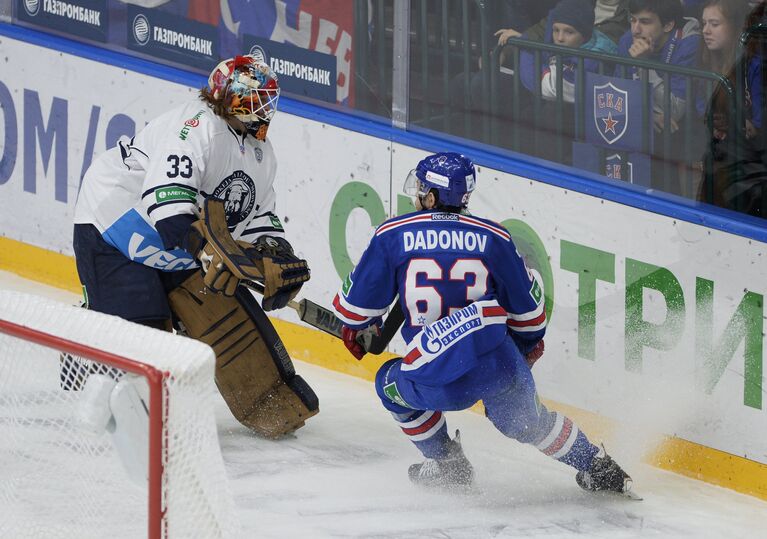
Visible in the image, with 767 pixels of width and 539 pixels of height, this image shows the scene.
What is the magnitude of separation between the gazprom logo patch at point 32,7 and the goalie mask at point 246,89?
2.20 m

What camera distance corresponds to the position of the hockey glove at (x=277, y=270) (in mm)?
4309

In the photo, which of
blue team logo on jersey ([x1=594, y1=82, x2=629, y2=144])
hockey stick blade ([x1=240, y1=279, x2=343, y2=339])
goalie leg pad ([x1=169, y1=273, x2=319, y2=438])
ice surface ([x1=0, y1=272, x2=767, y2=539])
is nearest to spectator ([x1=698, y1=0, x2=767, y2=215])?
blue team logo on jersey ([x1=594, y1=82, x2=629, y2=144])

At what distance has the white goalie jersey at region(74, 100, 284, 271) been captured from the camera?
13.9 feet

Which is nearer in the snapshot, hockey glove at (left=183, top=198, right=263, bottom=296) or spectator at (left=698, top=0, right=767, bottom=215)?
hockey glove at (left=183, top=198, right=263, bottom=296)

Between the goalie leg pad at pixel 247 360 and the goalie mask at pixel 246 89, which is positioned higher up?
the goalie mask at pixel 246 89

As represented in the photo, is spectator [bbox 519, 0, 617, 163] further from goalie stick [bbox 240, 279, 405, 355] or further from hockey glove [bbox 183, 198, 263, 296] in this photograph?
hockey glove [bbox 183, 198, 263, 296]

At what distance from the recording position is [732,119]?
4.42 m

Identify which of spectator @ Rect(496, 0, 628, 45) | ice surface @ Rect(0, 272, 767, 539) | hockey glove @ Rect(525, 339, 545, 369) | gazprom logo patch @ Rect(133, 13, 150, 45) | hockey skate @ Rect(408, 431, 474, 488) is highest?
spectator @ Rect(496, 0, 628, 45)

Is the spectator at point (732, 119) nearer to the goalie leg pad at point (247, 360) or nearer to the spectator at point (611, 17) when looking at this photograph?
the spectator at point (611, 17)

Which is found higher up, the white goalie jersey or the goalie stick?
the white goalie jersey

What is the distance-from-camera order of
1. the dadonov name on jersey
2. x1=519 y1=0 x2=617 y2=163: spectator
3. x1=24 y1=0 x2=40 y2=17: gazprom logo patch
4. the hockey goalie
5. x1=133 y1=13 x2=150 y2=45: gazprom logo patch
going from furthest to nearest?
x1=24 y1=0 x2=40 y2=17: gazprom logo patch < x1=133 y1=13 x2=150 y2=45: gazprom logo patch < x1=519 y1=0 x2=617 y2=163: spectator < the hockey goalie < the dadonov name on jersey

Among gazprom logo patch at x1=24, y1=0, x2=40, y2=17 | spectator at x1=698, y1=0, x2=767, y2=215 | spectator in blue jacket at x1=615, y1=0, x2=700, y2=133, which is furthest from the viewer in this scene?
gazprom logo patch at x1=24, y1=0, x2=40, y2=17

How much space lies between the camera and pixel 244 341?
4645 millimetres

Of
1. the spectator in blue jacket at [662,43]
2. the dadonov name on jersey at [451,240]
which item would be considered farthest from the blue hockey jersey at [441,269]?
the spectator in blue jacket at [662,43]
